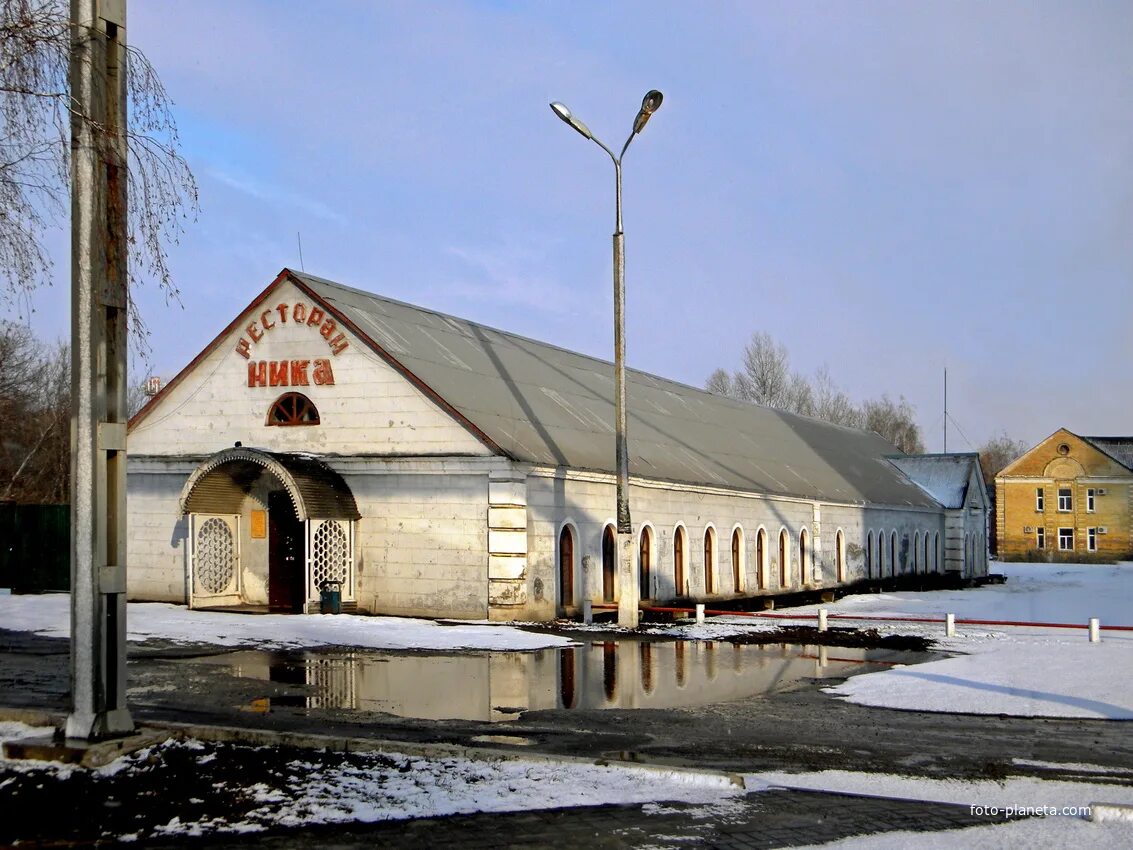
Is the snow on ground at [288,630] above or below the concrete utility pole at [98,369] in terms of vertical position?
below

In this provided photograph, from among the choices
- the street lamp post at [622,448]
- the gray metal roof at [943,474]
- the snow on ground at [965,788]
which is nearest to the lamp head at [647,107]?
the street lamp post at [622,448]

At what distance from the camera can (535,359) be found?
36625 millimetres

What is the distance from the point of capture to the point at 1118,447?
90.1 m

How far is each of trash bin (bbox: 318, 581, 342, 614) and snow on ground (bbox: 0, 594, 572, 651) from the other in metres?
0.32

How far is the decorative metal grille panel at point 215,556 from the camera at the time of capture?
1081 inches

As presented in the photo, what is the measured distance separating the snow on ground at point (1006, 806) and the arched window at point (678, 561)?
2297 centimetres

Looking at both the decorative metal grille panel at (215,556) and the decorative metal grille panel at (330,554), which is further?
the decorative metal grille panel at (215,556)

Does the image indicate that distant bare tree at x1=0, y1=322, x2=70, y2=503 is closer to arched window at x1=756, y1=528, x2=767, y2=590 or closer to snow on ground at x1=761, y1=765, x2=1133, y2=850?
arched window at x1=756, y1=528, x2=767, y2=590

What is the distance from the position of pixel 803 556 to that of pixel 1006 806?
33.7 m

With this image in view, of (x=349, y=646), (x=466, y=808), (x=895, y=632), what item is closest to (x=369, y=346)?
(x=349, y=646)

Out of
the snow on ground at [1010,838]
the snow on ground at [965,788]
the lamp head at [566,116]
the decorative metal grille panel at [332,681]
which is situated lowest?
the decorative metal grille panel at [332,681]

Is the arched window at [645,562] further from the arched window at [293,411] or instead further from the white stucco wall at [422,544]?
the arched window at [293,411]

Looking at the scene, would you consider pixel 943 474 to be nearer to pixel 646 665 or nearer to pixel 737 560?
pixel 737 560

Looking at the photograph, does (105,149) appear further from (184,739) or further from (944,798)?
(944,798)
